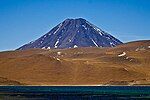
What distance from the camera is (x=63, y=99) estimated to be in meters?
93.9

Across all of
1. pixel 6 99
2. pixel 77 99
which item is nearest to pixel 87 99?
pixel 77 99

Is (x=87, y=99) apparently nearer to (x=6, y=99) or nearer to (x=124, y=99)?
(x=124, y=99)

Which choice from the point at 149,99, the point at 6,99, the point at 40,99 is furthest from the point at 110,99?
the point at 6,99

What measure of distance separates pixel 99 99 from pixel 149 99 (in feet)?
35.3

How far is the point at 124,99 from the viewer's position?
3669 inches

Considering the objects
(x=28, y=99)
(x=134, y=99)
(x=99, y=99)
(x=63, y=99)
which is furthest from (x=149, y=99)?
(x=28, y=99)

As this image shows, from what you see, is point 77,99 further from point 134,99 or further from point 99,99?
point 134,99

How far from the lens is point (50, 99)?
95250mm

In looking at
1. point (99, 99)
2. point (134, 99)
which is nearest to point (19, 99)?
point (99, 99)

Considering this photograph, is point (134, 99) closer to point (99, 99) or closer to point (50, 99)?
point (99, 99)

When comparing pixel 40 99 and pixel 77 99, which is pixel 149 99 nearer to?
pixel 77 99

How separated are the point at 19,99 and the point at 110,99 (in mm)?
19988

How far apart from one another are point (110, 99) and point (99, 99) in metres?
2.44

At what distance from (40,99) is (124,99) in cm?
1835
